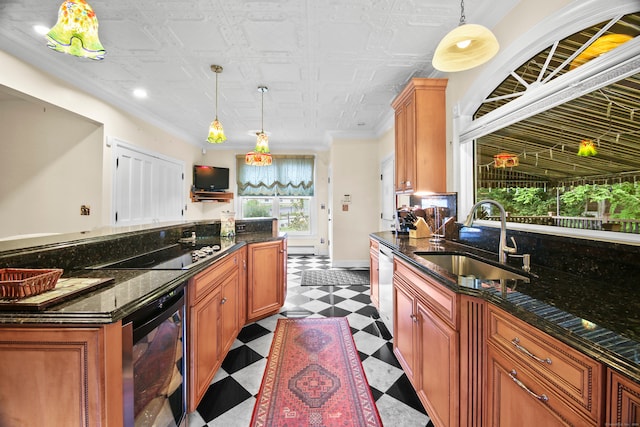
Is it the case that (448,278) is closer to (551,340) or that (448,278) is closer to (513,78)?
(551,340)

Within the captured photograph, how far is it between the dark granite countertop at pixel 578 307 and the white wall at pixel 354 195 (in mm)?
3794

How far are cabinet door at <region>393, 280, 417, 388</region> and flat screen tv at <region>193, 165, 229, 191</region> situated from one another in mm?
5032

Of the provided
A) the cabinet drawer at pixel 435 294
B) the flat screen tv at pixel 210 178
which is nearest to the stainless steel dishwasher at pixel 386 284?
the cabinet drawer at pixel 435 294

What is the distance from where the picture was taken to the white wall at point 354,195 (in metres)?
5.19

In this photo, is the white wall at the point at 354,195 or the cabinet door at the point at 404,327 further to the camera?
the white wall at the point at 354,195

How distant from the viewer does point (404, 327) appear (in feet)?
6.06

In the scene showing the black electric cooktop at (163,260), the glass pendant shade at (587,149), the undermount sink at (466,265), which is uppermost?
the glass pendant shade at (587,149)

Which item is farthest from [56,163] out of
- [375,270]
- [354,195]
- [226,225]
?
[354,195]

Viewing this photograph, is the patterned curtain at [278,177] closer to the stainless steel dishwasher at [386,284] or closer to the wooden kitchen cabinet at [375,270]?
the wooden kitchen cabinet at [375,270]

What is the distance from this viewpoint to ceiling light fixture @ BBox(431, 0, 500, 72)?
132 cm

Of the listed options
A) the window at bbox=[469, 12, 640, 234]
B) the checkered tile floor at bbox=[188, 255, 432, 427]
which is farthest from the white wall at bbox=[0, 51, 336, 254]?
the window at bbox=[469, 12, 640, 234]

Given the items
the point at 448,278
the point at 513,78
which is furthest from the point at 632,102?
the point at 448,278

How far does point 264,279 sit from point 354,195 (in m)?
3.01

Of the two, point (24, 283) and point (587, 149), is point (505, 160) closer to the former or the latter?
point (587, 149)
